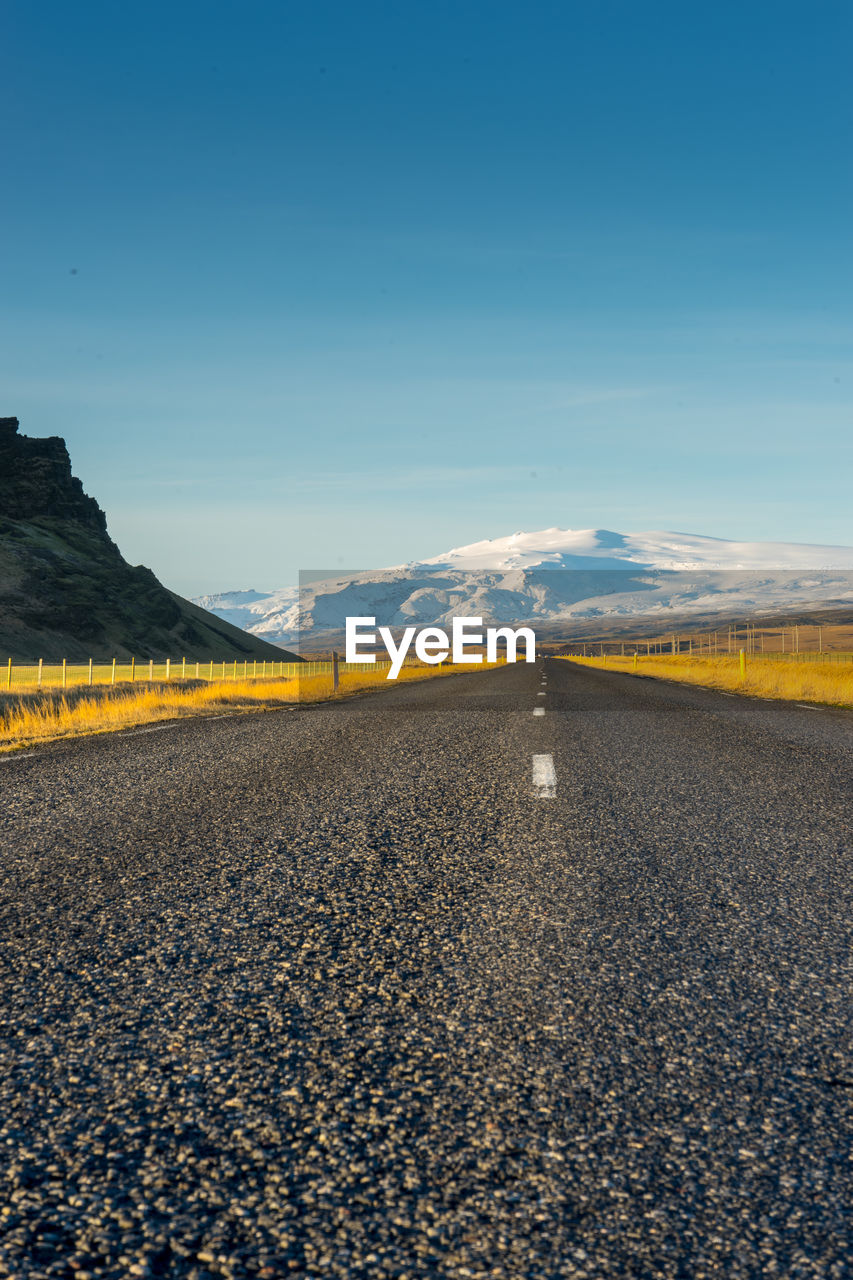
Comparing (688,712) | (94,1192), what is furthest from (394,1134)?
(688,712)

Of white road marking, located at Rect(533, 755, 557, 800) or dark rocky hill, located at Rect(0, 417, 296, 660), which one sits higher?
dark rocky hill, located at Rect(0, 417, 296, 660)

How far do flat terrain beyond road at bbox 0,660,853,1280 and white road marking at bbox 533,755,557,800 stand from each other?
827 millimetres

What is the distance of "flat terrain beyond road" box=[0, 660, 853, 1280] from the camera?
6.01 ft

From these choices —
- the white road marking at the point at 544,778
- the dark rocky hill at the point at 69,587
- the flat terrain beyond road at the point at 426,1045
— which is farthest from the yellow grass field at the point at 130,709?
the dark rocky hill at the point at 69,587

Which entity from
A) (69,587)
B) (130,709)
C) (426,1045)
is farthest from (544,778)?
(69,587)

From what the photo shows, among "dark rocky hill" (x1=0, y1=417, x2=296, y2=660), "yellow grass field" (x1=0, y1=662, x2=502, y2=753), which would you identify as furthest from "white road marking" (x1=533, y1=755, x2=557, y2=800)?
"dark rocky hill" (x1=0, y1=417, x2=296, y2=660)

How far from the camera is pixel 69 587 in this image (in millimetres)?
91562

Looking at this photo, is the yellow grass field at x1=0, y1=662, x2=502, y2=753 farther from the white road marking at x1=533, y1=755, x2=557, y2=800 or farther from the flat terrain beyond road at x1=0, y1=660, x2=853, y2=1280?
the flat terrain beyond road at x1=0, y1=660, x2=853, y2=1280

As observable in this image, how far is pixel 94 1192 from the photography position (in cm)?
196

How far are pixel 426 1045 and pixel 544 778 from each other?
535cm

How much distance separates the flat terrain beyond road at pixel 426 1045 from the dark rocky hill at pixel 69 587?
7605cm

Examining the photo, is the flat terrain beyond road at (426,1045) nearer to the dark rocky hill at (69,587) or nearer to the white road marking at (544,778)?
the white road marking at (544,778)

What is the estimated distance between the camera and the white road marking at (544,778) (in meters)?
7.12

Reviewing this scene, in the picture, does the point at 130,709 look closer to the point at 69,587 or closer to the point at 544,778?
the point at 544,778
